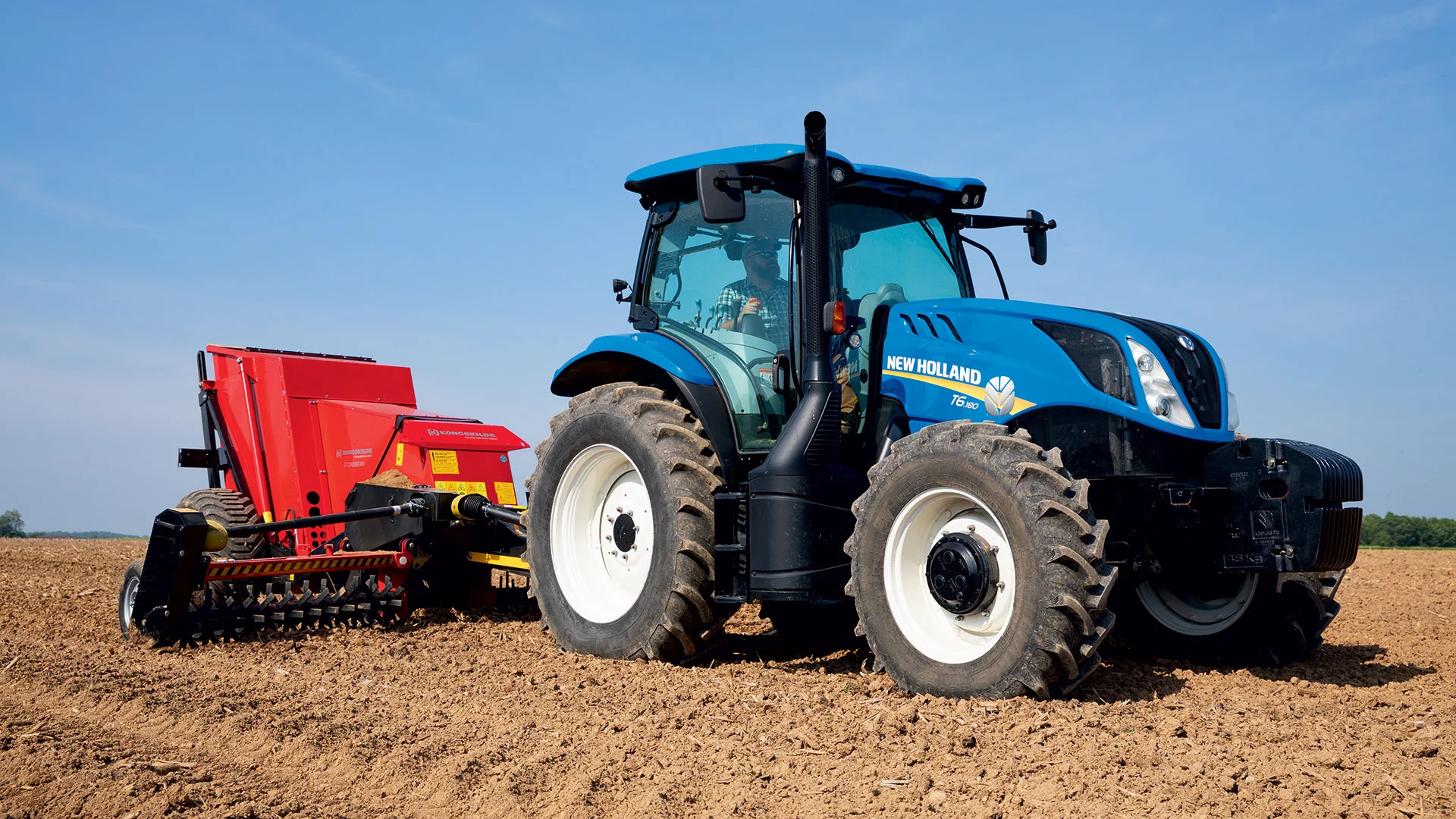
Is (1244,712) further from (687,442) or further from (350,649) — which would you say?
(350,649)

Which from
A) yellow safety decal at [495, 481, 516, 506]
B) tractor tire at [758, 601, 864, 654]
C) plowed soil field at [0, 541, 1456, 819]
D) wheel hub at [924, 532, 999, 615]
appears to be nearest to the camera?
plowed soil field at [0, 541, 1456, 819]

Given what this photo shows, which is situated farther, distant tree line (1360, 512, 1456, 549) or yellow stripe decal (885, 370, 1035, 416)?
distant tree line (1360, 512, 1456, 549)

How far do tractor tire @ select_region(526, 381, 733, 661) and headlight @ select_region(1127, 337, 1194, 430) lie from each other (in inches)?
79.8

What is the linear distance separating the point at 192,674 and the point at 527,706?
6.31ft

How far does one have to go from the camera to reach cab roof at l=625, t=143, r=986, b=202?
5.33 meters

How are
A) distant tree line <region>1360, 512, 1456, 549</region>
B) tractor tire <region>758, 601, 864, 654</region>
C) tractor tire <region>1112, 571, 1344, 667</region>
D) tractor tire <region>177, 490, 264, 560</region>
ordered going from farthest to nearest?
distant tree line <region>1360, 512, 1456, 549</region>, tractor tire <region>177, 490, 264, 560</region>, tractor tire <region>758, 601, 864, 654</region>, tractor tire <region>1112, 571, 1344, 667</region>

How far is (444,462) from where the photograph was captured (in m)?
8.02

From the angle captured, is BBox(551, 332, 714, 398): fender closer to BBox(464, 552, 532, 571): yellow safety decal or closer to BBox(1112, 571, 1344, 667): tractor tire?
BBox(464, 552, 532, 571): yellow safety decal

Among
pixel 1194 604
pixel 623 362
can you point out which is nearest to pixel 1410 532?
pixel 1194 604

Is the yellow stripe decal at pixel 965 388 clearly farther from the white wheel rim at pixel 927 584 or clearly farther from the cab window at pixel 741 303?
the cab window at pixel 741 303

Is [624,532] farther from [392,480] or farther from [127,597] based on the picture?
[127,597]

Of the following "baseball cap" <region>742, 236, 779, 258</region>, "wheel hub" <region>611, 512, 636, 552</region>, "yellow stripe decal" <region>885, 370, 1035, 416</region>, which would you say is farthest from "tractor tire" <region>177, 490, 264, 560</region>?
"yellow stripe decal" <region>885, 370, 1035, 416</region>

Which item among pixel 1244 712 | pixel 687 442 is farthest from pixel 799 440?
pixel 1244 712

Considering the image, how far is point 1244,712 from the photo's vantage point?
4.30 meters
